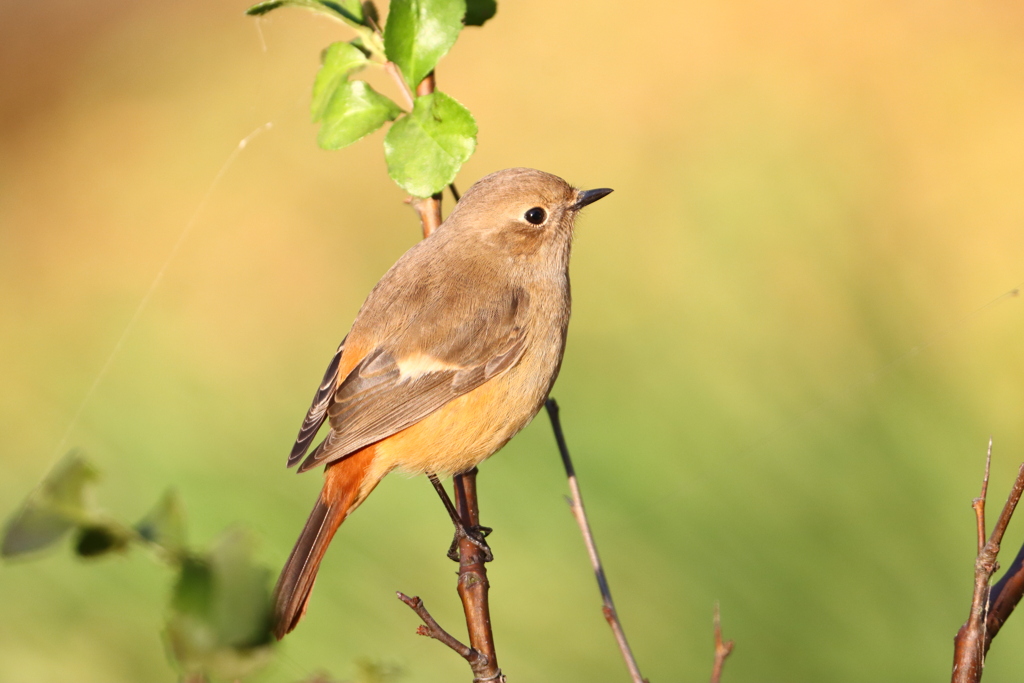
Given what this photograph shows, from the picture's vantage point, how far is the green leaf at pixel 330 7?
4.53ft

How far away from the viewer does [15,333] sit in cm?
335

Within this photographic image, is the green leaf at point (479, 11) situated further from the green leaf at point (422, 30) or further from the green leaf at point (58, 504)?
the green leaf at point (58, 504)

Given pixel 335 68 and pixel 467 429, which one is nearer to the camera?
pixel 335 68

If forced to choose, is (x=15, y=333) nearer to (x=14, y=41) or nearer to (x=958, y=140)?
(x=14, y=41)

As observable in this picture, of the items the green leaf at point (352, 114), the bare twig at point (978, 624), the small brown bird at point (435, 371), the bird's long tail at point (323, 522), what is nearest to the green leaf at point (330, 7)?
the green leaf at point (352, 114)

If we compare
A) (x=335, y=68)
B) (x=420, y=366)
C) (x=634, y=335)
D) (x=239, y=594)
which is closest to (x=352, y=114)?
(x=335, y=68)

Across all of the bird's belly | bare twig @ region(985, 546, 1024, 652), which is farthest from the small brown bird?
bare twig @ region(985, 546, 1024, 652)

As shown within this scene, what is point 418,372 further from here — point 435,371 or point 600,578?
point 600,578

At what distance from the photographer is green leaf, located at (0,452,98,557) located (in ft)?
1.88

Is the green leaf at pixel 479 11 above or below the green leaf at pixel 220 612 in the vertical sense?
above

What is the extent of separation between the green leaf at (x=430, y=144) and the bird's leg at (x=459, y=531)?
2.38 ft

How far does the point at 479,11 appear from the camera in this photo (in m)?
1.58

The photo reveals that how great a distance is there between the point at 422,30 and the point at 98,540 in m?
1.01

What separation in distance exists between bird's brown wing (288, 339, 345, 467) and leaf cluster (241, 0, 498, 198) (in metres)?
0.77
